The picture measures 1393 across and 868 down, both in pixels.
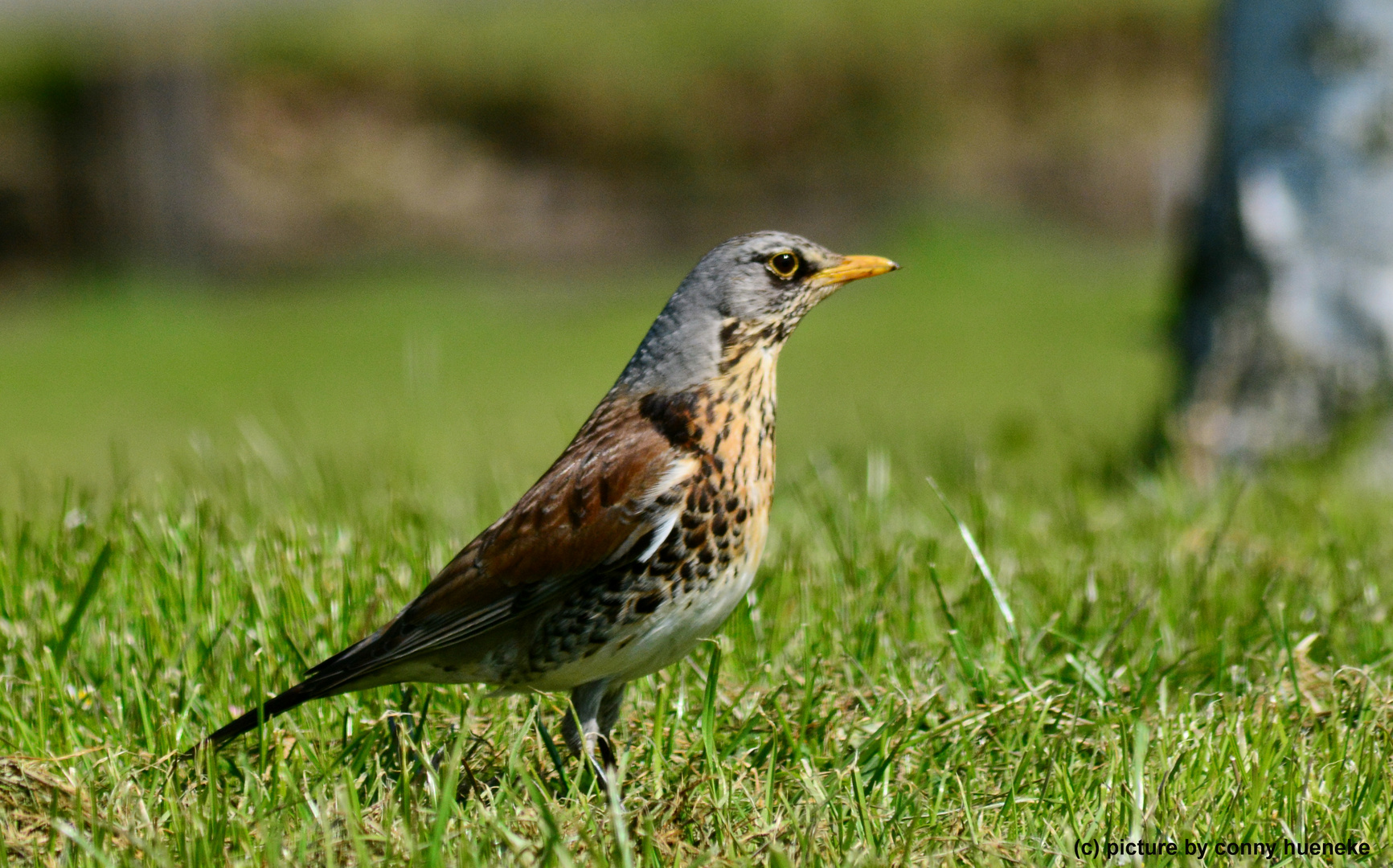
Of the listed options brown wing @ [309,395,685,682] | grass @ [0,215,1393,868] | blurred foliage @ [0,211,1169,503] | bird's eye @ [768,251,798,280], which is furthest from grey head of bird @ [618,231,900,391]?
blurred foliage @ [0,211,1169,503]

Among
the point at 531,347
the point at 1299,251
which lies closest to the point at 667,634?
the point at 1299,251

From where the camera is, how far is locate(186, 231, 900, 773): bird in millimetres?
3262

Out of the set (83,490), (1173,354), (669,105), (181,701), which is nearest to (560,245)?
(669,105)

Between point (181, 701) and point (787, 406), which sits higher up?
point (181, 701)

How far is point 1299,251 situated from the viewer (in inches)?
257

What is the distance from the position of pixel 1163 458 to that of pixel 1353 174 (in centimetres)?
145

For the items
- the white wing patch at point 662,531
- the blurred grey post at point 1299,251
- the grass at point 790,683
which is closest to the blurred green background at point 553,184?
the blurred grey post at point 1299,251

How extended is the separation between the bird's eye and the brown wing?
18.6 inches

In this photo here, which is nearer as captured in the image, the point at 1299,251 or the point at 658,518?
the point at 658,518

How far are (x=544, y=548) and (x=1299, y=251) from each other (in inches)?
173

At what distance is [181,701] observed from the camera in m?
3.54

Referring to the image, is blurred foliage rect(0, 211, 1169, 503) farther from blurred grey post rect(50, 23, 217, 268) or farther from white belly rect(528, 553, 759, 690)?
white belly rect(528, 553, 759, 690)

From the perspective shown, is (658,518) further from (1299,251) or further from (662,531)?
(1299,251)

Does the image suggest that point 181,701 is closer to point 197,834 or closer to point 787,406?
point 197,834
